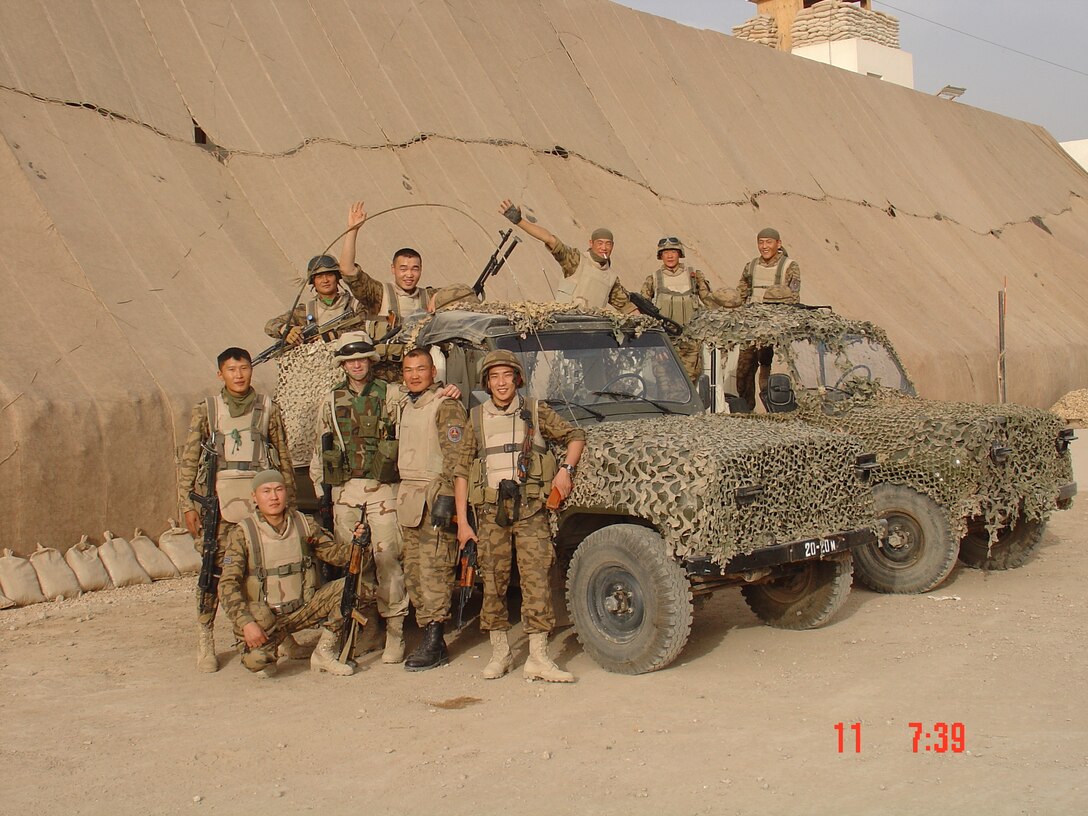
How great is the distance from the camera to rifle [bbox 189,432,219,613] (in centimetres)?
675

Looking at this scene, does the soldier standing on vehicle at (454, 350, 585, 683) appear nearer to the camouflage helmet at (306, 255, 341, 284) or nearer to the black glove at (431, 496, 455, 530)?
the black glove at (431, 496, 455, 530)

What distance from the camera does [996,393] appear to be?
21281 millimetres

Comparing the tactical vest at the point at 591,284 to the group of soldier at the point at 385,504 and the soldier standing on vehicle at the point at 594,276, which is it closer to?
the soldier standing on vehicle at the point at 594,276

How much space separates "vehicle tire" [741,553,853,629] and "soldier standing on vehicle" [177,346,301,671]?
3001mm

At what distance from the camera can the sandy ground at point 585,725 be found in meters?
4.69

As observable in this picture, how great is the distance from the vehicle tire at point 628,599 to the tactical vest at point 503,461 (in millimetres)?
441

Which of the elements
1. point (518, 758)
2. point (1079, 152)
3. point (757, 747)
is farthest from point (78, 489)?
point (1079, 152)

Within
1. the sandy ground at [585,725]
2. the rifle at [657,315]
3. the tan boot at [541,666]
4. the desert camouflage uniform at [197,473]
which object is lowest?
the sandy ground at [585,725]

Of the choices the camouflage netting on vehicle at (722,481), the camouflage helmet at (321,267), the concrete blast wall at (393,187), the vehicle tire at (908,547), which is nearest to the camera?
the camouflage netting on vehicle at (722,481)

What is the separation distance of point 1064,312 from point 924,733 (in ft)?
75.2

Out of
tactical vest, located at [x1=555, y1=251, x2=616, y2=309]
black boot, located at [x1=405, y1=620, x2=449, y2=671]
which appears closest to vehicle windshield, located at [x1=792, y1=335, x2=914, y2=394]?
tactical vest, located at [x1=555, y1=251, x2=616, y2=309]

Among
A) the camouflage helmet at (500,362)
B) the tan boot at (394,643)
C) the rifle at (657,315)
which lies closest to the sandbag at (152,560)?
the tan boot at (394,643)

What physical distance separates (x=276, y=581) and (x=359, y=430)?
1035 millimetres

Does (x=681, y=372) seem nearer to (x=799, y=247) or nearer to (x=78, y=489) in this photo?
(x=78, y=489)
